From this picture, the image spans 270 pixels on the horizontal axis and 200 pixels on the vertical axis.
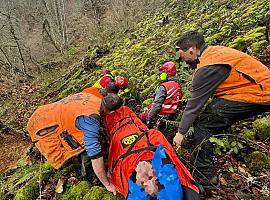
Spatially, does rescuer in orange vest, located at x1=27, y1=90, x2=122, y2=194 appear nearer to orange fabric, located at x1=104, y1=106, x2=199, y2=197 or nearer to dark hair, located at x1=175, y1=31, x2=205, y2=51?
orange fabric, located at x1=104, y1=106, x2=199, y2=197

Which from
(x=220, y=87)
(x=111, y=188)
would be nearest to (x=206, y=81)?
(x=220, y=87)

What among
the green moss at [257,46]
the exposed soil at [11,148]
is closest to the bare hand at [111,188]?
the green moss at [257,46]

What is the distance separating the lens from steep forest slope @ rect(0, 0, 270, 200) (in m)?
4.48

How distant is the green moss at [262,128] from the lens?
16.0 ft

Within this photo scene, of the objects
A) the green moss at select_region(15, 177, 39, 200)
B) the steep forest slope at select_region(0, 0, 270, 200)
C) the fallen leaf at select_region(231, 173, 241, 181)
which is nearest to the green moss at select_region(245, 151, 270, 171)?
the steep forest slope at select_region(0, 0, 270, 200)

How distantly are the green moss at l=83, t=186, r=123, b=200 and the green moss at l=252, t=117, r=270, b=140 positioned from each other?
8.48ft

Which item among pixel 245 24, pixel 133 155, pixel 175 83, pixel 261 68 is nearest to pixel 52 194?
pixel 133 155

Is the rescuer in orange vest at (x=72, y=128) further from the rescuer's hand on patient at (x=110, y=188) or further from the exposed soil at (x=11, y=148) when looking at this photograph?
the exposed soil at (x=11, y=148)

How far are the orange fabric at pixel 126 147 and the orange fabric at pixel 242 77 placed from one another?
46.5 inches

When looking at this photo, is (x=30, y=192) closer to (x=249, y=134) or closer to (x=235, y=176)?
(x=235, y=176)

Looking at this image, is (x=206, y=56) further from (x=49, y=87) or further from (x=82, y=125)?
(x=49, y=87)

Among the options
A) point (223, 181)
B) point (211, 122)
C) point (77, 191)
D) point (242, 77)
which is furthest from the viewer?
point (77, 191)

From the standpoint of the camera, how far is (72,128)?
14.9 ft

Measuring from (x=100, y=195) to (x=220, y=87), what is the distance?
2.38 m
